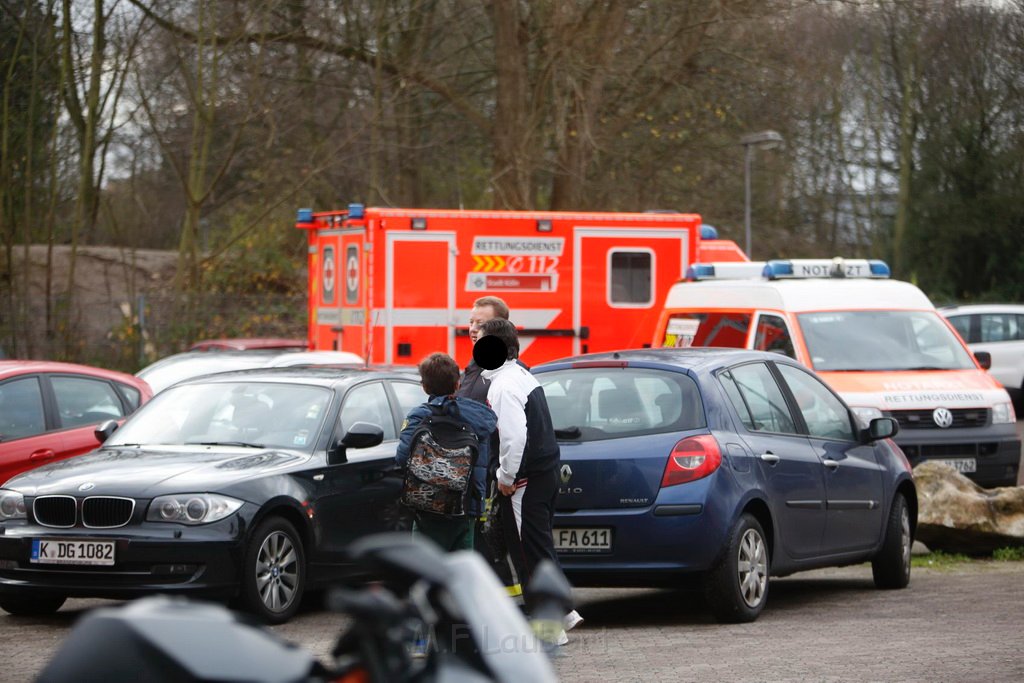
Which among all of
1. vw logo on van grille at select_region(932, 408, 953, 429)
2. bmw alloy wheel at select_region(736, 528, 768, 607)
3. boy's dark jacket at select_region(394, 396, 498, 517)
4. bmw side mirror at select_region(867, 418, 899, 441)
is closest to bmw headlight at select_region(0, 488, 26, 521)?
boy's dark jacket at select_region(394, 396, 498, 517)

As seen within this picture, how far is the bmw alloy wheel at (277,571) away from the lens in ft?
28.9

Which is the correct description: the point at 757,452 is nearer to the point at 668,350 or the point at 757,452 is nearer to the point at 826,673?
the point at 668,350

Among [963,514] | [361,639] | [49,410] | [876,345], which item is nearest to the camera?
[361,639]

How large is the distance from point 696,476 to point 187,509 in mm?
2766

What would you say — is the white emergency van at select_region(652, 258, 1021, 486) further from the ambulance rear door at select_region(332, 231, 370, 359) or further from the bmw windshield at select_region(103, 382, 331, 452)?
the bmw windshield at select_region(103, 382, 331, 452)

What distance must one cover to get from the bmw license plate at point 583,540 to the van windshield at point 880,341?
5436 millimetres

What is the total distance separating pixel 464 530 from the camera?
738 cm

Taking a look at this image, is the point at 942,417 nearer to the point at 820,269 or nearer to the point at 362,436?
the point at 820,269

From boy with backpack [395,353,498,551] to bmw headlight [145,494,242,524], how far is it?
1.71 metres

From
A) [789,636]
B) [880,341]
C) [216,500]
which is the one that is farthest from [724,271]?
[216,500]

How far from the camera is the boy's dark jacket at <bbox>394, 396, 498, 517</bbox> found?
7.27m

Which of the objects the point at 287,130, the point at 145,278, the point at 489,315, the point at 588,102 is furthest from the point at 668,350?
the point at 145,278

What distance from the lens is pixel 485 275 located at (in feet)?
57.9

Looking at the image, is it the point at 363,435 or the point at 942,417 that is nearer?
the point at 363,435
